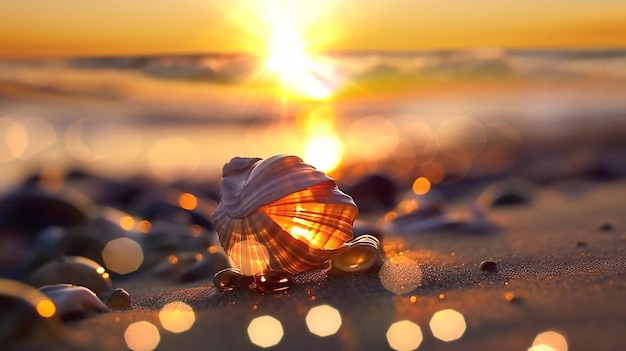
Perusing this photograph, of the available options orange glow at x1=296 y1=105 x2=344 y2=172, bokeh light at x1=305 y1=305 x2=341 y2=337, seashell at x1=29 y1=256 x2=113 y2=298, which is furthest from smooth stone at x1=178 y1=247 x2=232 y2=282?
orange glow at x1=296 y1=105 x2=344 y2=172

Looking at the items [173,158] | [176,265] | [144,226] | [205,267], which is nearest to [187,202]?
[144,226]

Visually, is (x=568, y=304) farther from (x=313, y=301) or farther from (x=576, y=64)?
(x=576, y=64)

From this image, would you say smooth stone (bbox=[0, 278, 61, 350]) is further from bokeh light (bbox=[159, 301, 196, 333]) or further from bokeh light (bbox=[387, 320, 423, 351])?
bokeh light (bbox=[387, 320, 423, 351])

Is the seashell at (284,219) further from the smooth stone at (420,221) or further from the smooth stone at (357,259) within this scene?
the smooth stone at (420,221)

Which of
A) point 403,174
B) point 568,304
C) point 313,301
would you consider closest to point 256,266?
point 313,301

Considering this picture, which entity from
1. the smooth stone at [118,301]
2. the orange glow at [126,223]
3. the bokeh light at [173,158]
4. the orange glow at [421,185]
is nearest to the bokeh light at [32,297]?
the smooth stone at [118,301]
